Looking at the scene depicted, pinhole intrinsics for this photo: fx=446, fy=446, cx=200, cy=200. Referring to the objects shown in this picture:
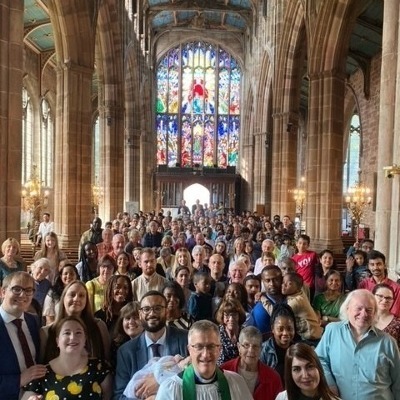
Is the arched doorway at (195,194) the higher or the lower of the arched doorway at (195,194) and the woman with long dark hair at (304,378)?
the higher

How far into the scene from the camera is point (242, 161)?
34.0 metres

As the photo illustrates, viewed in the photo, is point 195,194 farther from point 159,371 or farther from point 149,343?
point 159,371

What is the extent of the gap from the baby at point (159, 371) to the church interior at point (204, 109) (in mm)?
4676

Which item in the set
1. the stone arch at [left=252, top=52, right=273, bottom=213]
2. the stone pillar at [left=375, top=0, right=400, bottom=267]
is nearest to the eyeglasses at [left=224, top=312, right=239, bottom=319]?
the stone pillar at [left=375, top=0, right=400, bottom=267]

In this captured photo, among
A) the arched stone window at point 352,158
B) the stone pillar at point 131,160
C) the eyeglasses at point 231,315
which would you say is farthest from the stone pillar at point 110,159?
the arched stone window at point 352,158

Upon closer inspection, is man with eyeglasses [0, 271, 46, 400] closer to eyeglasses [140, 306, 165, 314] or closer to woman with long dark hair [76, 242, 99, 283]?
eyeglasses [140, 306, 165, 314]

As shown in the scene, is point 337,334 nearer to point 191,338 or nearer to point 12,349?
point 191,338

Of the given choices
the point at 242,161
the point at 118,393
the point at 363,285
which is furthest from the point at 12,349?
the point at 242,161

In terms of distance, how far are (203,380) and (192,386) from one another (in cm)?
8

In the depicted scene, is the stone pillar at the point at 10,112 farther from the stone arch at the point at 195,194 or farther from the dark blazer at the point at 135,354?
the stone arch at the point at 195,194

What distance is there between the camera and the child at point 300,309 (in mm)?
4172

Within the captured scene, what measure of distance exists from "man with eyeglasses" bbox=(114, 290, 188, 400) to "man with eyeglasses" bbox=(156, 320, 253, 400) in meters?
0.74

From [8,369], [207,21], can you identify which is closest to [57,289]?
[8,369]

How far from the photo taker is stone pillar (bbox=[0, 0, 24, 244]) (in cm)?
766
